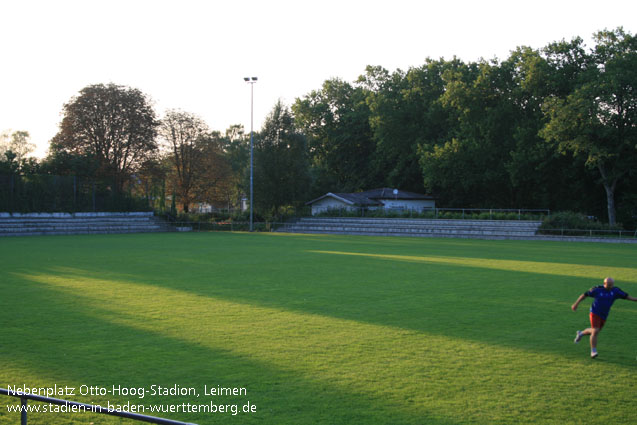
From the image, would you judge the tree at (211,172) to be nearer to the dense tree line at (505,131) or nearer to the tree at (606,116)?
the dense tree line at (505,131)

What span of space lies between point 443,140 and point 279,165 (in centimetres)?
1778

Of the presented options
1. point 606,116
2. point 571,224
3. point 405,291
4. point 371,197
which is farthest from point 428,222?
point 405,291

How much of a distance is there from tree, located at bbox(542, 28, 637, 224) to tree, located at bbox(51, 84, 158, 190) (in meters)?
39.8

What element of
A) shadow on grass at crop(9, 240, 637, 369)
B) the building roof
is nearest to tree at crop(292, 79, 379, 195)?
the building roof

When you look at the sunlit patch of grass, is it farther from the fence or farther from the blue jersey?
the fence

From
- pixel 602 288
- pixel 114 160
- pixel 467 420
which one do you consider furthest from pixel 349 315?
pixel 114 160

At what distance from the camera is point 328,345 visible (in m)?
8.80

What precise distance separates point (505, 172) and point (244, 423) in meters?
54.1

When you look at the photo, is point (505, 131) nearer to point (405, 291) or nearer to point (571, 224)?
point (571, 224)

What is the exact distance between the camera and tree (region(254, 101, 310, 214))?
5644 cm

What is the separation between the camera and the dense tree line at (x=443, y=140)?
47.9 m

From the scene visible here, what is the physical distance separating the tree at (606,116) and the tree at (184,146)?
37.1m

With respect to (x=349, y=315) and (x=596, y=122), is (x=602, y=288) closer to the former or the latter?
(x=349, y=315)

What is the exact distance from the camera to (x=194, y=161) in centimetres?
6425
